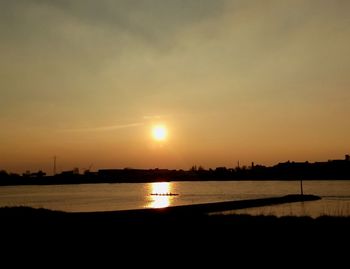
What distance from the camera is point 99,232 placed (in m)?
26.4

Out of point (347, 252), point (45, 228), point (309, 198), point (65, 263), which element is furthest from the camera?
point (309, 198)

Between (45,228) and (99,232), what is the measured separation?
3745mm

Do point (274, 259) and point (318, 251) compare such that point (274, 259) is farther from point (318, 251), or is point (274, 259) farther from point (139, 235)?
point (139, 235)

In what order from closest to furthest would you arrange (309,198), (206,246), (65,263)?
(65,263) < (206,246) < (309,198)

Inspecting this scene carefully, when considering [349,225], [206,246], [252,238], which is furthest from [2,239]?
[349,225]

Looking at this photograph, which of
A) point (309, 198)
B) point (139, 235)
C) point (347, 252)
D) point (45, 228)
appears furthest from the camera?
point (309, 198)

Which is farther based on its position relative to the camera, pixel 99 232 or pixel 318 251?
pixel 99 232

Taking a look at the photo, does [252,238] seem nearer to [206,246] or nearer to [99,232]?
[206,246]

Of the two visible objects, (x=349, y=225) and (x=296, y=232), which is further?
(x=349, y=225)

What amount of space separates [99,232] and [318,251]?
12436 millimetres

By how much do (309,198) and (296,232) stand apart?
8124 centimetres

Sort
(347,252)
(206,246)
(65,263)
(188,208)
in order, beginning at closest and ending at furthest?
(65,263) → (347,252) → (206,246) → (188,208)

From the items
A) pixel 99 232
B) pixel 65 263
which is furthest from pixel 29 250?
pixel 99 232

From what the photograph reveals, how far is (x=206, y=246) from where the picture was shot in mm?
21125
